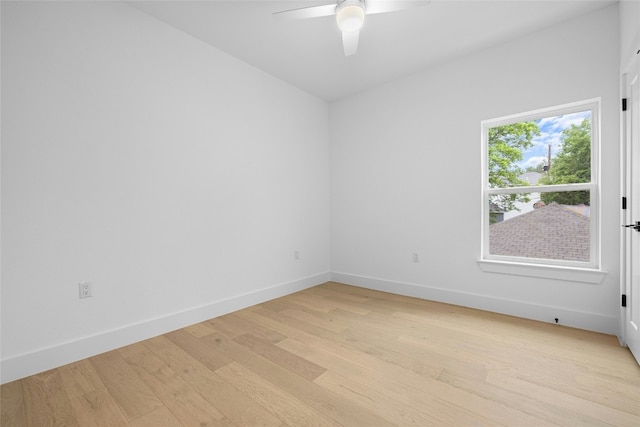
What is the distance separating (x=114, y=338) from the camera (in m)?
2.22

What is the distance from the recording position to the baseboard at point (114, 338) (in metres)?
1.84

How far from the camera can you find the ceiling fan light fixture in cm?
193

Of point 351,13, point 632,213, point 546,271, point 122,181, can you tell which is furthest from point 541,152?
point 122,181

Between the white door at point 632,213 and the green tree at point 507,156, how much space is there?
0.74 metres

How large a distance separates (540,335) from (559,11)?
276cm

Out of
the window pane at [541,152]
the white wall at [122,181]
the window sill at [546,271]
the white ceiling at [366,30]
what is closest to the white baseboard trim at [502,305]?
the window sill at [546,271]

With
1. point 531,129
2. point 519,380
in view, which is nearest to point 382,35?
point 531,129

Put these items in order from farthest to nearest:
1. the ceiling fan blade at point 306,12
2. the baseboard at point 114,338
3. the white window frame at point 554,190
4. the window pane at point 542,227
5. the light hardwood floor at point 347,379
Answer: the window pane at point 542,227 → the white window frame at point 554,190 → the ceiling fan blade at point 306,12 → the baseboard at point 114,338 → the light hardwood floor at point 347,379

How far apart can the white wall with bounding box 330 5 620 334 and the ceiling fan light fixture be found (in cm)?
173

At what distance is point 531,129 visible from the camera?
9.30 feet

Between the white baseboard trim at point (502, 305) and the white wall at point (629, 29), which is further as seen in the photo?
the white baseboard trim at point (502, 305)

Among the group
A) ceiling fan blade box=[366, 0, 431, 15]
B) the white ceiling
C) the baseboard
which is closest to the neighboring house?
the white ceiling

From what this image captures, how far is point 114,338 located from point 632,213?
401 centimetres

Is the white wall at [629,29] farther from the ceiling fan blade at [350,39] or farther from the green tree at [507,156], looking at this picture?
the ceiling fan blade at [350,39]
